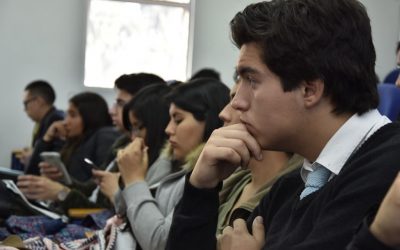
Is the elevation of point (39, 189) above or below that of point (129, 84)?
below

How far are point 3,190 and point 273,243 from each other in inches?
64.7

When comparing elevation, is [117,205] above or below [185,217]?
below

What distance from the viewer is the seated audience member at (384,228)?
0.59m

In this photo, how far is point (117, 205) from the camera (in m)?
2.07

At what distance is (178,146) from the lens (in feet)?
6.72

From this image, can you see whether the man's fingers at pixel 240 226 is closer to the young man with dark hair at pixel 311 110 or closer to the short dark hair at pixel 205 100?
the young man with dark hair at pixel 311 110

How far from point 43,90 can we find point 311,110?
4.62m

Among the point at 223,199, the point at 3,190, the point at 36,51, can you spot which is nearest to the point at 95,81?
the point at 36,51

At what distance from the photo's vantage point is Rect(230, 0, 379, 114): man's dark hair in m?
0.96

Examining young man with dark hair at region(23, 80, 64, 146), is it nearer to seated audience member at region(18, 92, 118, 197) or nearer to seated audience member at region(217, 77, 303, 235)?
seated audience member at region(18, 92, 118, 197)

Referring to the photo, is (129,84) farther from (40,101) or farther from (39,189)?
(40,101)

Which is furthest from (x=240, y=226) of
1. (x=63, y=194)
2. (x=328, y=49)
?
(x=63, y=194)

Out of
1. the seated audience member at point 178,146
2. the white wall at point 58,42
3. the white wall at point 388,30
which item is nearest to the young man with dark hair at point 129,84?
the seated audience member at point 178,146

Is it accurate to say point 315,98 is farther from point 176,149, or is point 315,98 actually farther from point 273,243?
point 176,149
